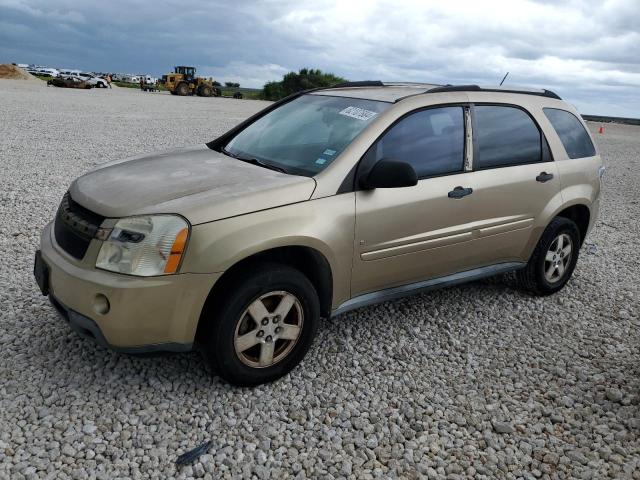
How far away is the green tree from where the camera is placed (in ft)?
172

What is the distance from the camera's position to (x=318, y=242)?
11.0 ft

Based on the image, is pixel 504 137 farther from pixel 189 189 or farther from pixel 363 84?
pixel 189 189

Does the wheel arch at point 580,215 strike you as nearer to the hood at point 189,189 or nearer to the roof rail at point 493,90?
the roof rail at point 493,90

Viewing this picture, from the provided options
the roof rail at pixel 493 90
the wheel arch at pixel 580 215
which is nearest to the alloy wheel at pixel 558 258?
the wheel arch at pixel 580 215

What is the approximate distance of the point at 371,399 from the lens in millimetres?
3393

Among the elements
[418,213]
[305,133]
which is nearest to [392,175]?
[418,213]

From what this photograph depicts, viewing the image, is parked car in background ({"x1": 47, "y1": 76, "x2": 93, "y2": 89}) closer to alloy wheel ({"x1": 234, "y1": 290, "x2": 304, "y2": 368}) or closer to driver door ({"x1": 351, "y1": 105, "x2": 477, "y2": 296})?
driver door ({"x1": 351, "y1": 105, "x2": 477, "y2": 296})

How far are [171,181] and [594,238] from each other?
5.91 m

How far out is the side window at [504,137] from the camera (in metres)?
4.30

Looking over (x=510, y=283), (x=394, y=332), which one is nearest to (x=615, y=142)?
(x=510, y=283)

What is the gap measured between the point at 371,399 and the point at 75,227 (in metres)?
1.95

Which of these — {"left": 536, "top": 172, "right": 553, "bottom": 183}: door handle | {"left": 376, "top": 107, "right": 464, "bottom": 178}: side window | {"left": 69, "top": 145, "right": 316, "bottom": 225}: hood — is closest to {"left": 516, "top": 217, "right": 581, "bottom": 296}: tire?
{"left": 536, "top": 172, "right": 553, "bottom": 183}: door handle

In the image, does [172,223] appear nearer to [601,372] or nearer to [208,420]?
[208,420]

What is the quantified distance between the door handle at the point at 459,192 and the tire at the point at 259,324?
4.17ft
